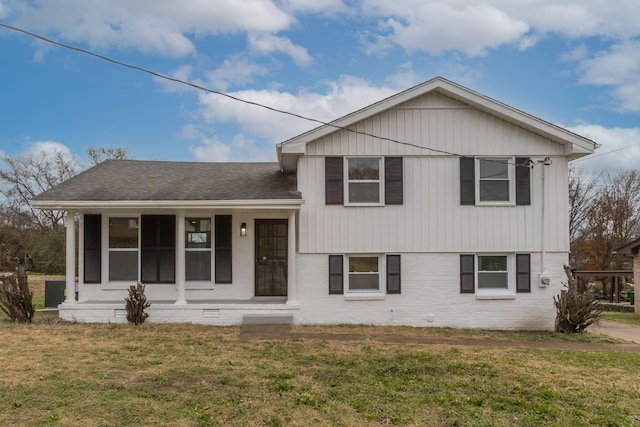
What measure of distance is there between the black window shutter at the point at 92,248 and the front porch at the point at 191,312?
883 millimetres

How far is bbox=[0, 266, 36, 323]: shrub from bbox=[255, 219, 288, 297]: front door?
5.02 m

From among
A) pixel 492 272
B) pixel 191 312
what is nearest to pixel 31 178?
pixel 191 312

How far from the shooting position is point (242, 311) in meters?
10.2

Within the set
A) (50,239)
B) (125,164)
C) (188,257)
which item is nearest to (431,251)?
(188,257)

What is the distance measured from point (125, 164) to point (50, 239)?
16963 millimetres

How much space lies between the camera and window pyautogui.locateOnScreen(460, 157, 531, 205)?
1056cm

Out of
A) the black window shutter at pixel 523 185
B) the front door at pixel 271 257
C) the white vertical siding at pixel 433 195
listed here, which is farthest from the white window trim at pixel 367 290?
the black window shutter at pixel 523 185

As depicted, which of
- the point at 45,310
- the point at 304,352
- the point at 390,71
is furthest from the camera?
the point at 390,71

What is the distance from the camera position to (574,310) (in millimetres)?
9773

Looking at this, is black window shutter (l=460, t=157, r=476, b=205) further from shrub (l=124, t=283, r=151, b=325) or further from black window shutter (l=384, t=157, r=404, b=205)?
shrub (l=124, t=283, r=151, b=325)

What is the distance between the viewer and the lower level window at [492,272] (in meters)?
10.7

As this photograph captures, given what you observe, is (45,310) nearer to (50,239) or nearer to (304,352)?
(304,352)

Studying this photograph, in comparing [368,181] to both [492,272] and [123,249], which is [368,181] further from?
[123,249]

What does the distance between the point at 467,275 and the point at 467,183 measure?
215 centimetres
